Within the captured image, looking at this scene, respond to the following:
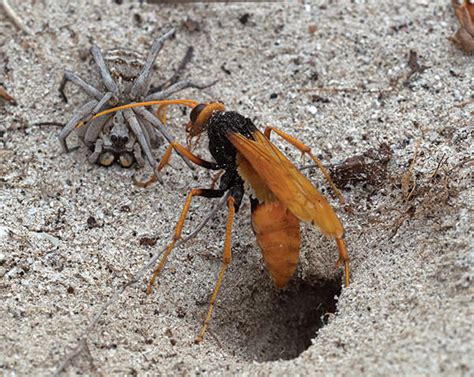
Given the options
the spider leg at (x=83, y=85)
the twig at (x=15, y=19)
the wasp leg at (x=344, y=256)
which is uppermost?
the twig at (x=15, y=19)

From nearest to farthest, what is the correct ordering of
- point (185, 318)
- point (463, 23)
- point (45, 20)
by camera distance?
point (185, 318)
point (463, 23)
point (45, 20)

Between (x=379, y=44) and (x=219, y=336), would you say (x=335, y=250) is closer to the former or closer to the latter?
(x=219, y=336)

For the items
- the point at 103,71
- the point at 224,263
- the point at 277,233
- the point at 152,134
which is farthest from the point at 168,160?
the point at 277,233

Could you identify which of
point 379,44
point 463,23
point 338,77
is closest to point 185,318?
point 338,77

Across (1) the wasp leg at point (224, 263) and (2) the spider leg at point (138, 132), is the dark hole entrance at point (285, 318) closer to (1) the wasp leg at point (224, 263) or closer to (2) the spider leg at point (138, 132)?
(1) the wasp leg at point (224, 263)

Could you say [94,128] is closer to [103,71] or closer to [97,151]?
[97,151]

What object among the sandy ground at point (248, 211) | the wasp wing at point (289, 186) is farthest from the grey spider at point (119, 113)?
the wasp wing at point (289, 186)

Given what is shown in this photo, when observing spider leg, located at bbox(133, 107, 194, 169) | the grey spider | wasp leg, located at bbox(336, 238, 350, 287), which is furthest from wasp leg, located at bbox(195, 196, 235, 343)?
the grey spider
